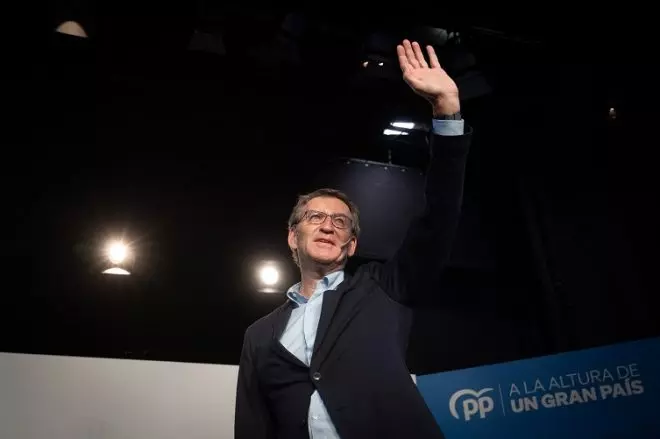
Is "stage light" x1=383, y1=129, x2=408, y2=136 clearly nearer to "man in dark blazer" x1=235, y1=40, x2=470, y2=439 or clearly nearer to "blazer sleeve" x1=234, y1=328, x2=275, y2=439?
"man in dark blazer" x1=235, y1=40, x2=470, y2=439

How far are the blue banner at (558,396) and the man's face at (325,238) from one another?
1.68m

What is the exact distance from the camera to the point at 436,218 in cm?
124

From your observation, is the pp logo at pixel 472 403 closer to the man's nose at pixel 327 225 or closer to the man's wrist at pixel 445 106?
the man's nose at pixel 327 225

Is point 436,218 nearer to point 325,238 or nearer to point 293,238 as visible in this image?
point 325,238

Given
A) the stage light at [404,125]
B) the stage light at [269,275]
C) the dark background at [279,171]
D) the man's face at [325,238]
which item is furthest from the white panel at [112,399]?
the stage light at [404,125]

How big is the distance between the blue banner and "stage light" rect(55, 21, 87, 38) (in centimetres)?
313

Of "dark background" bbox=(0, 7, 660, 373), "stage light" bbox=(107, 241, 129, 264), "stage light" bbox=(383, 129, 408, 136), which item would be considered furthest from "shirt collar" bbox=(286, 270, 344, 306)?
"stage light" bbox=(383, 129, 408, 136)

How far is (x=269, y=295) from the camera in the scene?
4.15 meters

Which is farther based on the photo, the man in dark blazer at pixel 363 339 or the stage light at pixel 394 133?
the stage light at pixel 394 133

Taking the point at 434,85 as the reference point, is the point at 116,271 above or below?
above

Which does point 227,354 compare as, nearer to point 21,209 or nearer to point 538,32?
point 21,209

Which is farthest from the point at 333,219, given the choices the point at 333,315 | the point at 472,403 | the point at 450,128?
the point at 472,403

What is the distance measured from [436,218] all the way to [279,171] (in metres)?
3.33

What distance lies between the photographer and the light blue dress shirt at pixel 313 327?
1.16 m
